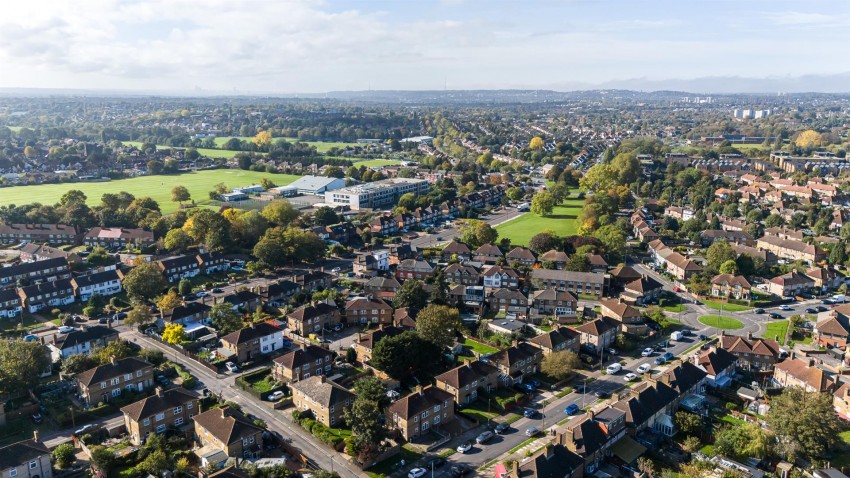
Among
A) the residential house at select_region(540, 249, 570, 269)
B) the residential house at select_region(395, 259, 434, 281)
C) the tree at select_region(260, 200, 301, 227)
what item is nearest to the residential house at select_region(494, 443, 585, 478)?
the residential house at select_region(395, 259, 434, 281)

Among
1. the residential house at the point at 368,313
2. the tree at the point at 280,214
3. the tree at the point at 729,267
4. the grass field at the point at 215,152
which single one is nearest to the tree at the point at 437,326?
the residential house at the point at 368,313

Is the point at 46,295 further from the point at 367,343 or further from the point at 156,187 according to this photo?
the point at 156,187

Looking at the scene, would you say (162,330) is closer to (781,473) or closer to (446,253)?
(446,253)

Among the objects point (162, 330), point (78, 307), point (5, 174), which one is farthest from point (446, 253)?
point (5, 174)

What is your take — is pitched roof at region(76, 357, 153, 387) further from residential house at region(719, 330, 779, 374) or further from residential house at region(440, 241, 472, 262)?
residential house at region(719, 330, 779, 374)

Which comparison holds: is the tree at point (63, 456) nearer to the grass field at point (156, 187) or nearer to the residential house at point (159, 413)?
the residential house at point (159, 413)

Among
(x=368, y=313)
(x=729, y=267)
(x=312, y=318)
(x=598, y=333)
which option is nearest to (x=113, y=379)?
(x=312, y=318)

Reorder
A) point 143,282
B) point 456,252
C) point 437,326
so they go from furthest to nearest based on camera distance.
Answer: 1. point 456,252
2. point 143,282
3. point 437,326
